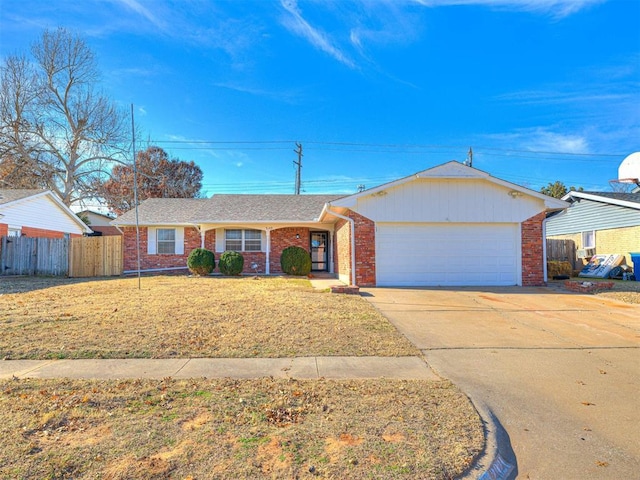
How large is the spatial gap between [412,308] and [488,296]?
310 centimetres

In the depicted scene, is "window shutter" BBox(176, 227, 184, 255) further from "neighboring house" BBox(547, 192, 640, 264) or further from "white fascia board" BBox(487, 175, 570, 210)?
"neighboring house" BBox(547, 192, 640, 264)

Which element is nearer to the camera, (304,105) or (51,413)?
(51,413)

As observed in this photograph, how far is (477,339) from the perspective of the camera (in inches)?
238

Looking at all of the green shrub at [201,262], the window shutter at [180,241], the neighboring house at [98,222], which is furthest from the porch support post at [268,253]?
the neighboring house at [98,222]

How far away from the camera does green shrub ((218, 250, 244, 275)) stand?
1648 centimetres

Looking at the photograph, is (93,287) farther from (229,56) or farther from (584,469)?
(584,469)

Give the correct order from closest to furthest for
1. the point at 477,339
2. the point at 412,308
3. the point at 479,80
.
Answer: the point at 477,339
the point at 412,308
the point at 479,80

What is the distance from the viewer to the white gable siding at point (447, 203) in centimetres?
1244

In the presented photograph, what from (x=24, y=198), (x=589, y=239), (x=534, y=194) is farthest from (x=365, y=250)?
(x=24, y=198)

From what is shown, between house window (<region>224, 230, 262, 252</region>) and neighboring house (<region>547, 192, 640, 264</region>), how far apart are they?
13523mm

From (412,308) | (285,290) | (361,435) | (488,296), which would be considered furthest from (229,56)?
(361,435)

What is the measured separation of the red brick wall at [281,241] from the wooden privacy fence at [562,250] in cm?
1232

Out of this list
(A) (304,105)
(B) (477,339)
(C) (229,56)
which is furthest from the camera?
(A) (304,105)

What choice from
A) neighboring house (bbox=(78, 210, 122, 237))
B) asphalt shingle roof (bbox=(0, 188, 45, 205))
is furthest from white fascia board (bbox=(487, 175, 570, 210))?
neighboring house (bbox=(78, 210, 122, 237))
